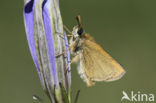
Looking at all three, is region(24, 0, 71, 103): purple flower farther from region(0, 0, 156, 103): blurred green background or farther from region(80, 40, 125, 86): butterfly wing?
region(0, 0, 156, 103): blurred green background

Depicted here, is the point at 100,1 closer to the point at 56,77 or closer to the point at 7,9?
the point at 7,9

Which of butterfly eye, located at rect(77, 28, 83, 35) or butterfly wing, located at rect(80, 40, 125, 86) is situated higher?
butterfly eye, located at rect(77, 28, 83, 35)

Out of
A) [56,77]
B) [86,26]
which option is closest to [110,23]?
[86,26]

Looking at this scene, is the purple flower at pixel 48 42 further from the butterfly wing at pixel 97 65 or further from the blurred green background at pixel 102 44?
the blurred green background at pixel 102 44

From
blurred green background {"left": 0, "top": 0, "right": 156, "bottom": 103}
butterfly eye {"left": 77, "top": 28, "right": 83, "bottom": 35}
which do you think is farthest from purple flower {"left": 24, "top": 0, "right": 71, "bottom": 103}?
blurred green background {"left": 0, "top": 0, "right": 156, "bottom": 103}

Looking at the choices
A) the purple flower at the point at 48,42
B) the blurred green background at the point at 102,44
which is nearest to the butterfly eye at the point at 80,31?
the purple flower at the point at 48,42

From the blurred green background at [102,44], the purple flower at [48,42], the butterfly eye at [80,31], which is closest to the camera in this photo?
the purple flower at [48,42]

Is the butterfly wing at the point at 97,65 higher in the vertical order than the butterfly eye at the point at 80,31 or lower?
lower

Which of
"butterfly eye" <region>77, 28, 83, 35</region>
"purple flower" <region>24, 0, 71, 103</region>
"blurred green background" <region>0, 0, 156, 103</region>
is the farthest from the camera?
"blurred green background" <region>0, 0, 156, 103</region>
